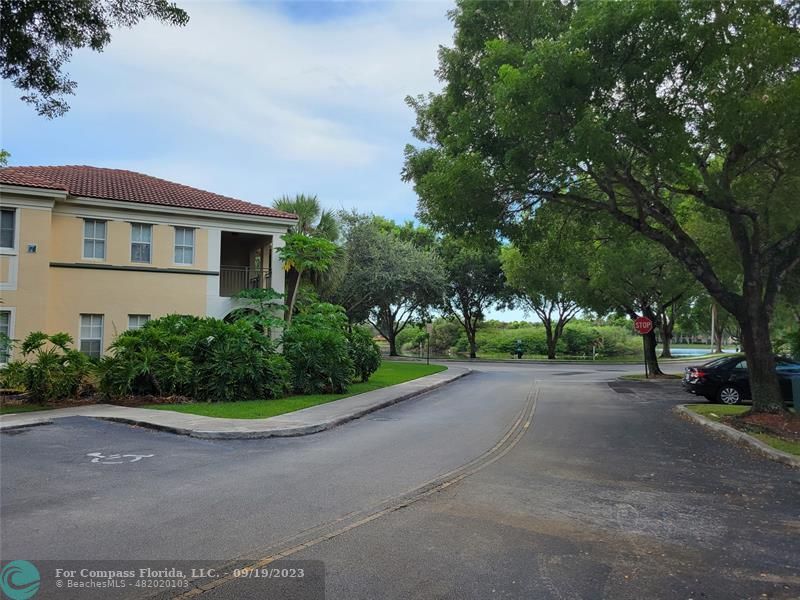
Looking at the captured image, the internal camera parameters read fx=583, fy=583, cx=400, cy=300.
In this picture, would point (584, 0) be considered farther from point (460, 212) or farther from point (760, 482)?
point (760, 482)

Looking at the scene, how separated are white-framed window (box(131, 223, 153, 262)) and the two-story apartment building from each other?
0.03 meters

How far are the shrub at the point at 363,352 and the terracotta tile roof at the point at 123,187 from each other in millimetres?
5894

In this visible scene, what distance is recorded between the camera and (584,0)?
1058 cm

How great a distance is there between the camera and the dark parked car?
1714 centimetres

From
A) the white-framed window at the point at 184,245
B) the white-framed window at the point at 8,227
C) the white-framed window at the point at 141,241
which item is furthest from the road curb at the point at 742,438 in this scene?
the white-framed window at the point at 8,227

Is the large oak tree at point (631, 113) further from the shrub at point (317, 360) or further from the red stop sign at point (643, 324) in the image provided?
the red stop sign at point (643, 324)

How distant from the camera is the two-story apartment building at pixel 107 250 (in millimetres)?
18828

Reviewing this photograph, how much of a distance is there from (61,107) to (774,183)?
14.9m

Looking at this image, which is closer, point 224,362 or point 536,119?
point 536,119

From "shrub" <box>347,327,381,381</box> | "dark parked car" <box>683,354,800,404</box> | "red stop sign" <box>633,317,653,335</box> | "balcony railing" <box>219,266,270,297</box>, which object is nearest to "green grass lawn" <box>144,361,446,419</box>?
"shrub" <box>347,327,381,381</box>

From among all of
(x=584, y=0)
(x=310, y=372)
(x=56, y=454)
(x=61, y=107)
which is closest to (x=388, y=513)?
(x=56, y=454)

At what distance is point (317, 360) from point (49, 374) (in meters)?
7.30

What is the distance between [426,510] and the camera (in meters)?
6.33

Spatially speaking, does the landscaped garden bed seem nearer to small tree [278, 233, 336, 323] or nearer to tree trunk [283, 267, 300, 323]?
small tree [278, 233, 336, 323]
